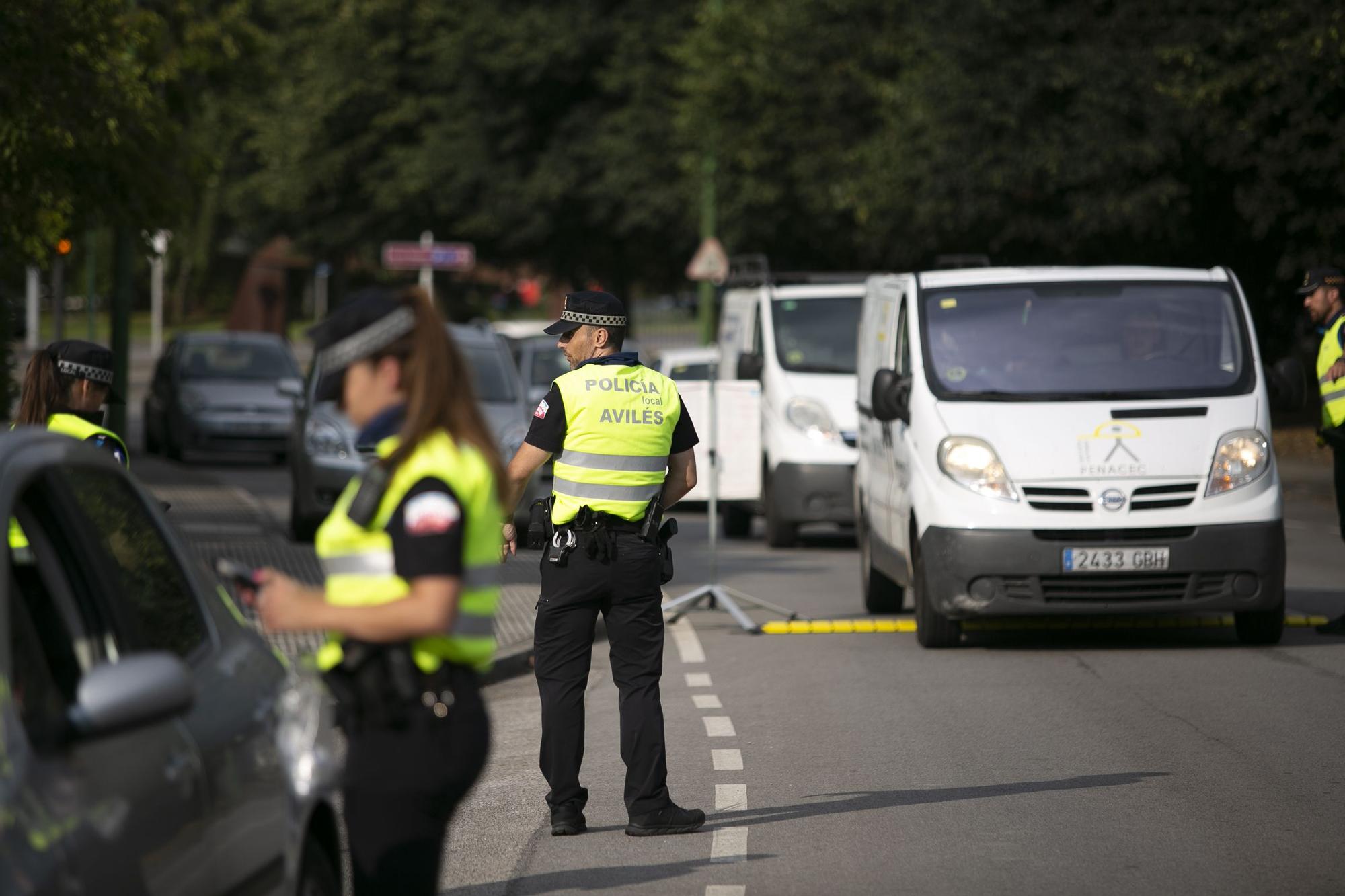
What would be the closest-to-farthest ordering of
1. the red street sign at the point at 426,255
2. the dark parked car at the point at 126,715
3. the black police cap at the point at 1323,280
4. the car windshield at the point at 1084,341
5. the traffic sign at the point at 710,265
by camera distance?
1. the dark parked car at the point at 126,715
2. the car windshield at the point at 1084,341
3. the black police cap at the point at 1323,280
4. the traffic sign at the point at 710,265
5. the red street sign at the point at 426,255

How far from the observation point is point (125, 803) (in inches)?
136

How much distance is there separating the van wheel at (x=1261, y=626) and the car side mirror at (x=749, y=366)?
19.5 feet

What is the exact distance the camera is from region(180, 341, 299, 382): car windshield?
2827cm

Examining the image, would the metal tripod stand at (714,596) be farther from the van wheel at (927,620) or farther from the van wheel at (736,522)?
the van wheel at (736,522)

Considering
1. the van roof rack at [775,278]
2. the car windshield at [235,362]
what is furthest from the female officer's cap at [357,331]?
the car windshield at [235,362]

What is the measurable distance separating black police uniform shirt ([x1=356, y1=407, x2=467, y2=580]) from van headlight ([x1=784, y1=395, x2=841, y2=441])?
532 inches

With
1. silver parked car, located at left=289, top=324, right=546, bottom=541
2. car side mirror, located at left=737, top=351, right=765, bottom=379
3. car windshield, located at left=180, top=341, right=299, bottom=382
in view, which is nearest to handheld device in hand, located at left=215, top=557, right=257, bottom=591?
silver parked car, located at left=289, top=324, right=546, bottom=541

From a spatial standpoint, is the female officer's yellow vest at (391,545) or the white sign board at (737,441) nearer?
the female officer's yellow vest at (391,545)

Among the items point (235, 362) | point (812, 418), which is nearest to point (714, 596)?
point (812, 418)

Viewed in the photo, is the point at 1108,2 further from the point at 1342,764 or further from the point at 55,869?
the point at 55,869

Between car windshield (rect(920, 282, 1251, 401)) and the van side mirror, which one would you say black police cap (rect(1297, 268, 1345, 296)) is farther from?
A: the van side mirror

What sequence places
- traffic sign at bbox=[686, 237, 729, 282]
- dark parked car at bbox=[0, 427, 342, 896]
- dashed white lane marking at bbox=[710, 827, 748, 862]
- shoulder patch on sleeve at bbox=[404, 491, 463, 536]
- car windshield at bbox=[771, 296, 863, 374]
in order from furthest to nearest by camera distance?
traffic sign at bbox=[686, 237, 729, 282] < car windshield at bbox=[771, 296, 863, 374] < dashed white lane marking at bbox=[710, 827, 748, 862] < shoulder patch on sleeve at bbox=[404, 491, 463, 536] < dark parked car at bbox=[0, 427, 342, 896]

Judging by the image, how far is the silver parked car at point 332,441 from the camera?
55.5 feet

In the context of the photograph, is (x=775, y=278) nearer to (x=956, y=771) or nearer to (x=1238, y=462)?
(x=1238, y=462)
